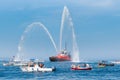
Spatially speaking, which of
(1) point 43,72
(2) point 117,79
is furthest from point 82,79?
(1) point 43,72

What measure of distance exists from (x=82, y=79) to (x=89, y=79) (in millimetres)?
2586

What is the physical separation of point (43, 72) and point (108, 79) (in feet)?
179

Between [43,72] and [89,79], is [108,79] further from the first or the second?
[43,72]

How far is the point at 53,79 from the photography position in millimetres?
153000

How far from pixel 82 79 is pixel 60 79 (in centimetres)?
755

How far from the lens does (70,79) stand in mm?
154625

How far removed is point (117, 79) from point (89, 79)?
9.56m

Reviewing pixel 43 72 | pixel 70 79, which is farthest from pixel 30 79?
pixel 43 72

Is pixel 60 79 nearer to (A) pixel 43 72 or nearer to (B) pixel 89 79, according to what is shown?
(B) pixel 89 79

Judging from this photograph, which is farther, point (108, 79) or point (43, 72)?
point (43, 72)

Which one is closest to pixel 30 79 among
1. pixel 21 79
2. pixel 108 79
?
pixel 21 79

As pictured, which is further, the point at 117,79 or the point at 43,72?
the point at 43,72

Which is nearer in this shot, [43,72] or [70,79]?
[70,79]

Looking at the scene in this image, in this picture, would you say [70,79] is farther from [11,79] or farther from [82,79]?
[11,79]
